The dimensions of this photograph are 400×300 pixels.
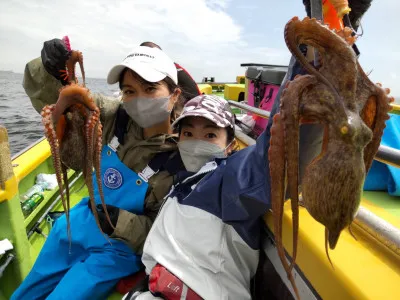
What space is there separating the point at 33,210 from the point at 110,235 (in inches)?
86.6

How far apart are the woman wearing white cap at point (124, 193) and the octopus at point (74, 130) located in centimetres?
109

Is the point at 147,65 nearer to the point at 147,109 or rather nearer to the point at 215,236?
the point at 147,109

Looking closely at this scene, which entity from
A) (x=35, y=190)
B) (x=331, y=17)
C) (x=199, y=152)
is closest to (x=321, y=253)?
(x=331, y=17)

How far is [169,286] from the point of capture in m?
1.70

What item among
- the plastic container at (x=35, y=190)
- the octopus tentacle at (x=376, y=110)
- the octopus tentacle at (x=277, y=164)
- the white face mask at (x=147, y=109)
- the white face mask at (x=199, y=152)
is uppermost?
the octopus tentacle at (x=376, y=110)

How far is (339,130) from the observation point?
686 millimetres

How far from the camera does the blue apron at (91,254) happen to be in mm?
2352

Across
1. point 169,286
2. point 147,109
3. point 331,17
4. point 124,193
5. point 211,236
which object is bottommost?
point 169,286

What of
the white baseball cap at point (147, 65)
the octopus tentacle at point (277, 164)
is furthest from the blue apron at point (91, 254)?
the octopus tentacle at point (277, 164)

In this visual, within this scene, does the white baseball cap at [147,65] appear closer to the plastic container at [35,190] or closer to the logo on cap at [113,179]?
the logo on cap at [113,179]

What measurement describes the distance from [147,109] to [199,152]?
0.59 m

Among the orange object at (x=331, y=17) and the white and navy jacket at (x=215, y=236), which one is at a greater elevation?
the orange object at (x=331, y=17)

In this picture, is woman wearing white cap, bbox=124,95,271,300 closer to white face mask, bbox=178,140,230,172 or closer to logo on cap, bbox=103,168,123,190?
white face mask, bbox=178,140,230,172

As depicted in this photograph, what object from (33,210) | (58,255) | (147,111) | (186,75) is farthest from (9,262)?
(186,75)
